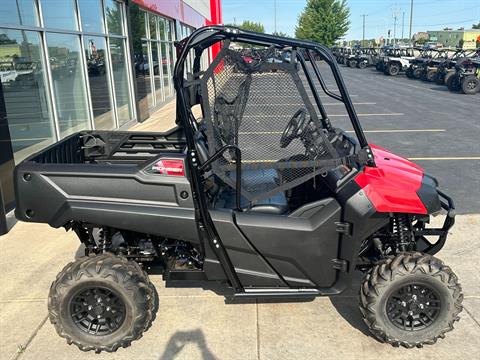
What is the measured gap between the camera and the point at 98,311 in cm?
297

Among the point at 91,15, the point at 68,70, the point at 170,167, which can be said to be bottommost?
the point at 170,167

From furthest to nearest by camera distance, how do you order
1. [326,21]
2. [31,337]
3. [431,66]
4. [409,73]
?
1. [326,21]
2. [409,73]
3. [431,66]
4. [31,337]

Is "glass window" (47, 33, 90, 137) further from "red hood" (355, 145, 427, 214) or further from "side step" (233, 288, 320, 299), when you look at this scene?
"red hood" (355, 145, 427, 214)

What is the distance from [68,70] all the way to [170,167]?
6067 millimetres

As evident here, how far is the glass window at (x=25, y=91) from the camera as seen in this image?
5.82 meters

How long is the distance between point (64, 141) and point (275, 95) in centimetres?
209

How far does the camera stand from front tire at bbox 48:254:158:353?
2.88 metres

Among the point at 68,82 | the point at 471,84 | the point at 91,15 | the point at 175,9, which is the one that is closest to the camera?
the point at 68,82

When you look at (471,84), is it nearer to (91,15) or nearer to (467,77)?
(467,77)

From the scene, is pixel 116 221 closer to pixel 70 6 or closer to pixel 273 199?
pixel 273 199

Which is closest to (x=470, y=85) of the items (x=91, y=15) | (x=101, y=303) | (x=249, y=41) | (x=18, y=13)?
(x=91, y=15)

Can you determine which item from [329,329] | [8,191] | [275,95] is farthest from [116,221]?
[8,191]

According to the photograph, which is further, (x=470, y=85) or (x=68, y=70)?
(x=470, y=85)

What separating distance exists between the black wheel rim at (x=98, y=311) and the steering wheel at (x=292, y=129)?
1.49m
